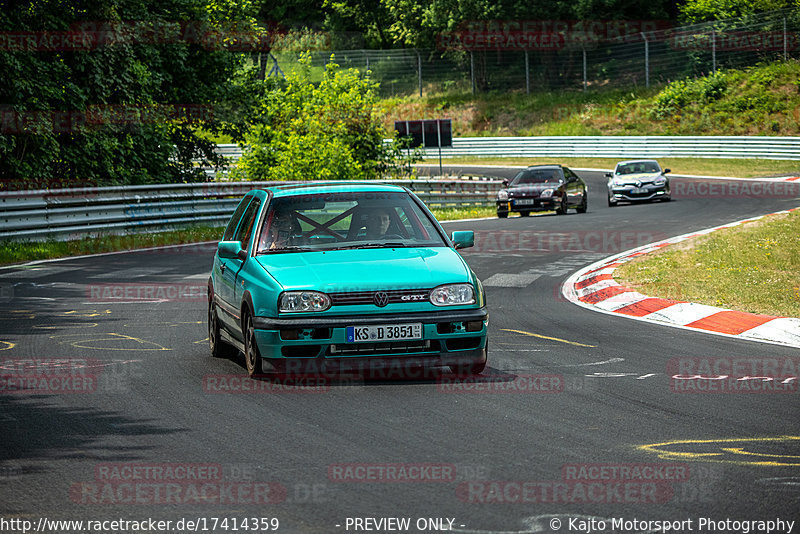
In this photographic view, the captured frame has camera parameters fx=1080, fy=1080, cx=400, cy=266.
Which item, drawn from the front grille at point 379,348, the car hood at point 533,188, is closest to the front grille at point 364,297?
the front grille at point 379,348

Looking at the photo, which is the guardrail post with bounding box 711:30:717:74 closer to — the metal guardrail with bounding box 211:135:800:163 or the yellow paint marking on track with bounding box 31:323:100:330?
the metal guardrail with bounding box 211:135:800:163

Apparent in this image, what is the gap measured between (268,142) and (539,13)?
28.7m

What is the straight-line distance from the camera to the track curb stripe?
10.6 m

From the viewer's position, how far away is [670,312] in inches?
485

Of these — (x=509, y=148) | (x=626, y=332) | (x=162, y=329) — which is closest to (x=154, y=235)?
(x=162, y=329)

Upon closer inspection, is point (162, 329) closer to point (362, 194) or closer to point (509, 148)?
point (362, 194)

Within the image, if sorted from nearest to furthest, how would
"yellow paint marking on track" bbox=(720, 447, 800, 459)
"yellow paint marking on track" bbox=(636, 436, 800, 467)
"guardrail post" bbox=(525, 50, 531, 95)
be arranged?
1. "yellow paint marking on track" bbox=(636, 436, 800, 467)
2. "yellow paint marking on track" bbox=(720, 447, 800, 459)
3. "guardrail post" bbox=(525, 50, 531, 95)

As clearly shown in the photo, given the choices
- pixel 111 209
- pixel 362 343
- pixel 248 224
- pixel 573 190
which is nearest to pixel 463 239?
pixel 362 343

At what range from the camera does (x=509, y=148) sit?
196 ft

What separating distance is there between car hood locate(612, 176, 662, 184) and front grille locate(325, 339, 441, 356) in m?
26.8

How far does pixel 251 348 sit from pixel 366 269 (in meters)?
1.09

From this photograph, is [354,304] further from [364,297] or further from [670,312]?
[670,312]

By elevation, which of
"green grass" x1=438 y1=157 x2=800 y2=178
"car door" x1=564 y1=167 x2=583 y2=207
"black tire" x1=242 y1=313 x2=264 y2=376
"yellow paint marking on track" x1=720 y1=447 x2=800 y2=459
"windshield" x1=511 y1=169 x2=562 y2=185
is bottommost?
"green grass" x1=438 y1=157 x2=800 y2=178

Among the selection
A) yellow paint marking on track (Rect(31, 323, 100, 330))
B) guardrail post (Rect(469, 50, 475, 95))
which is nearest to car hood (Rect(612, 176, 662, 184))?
yellow paint marking on track (Rect(31, 323, 100, 330))
